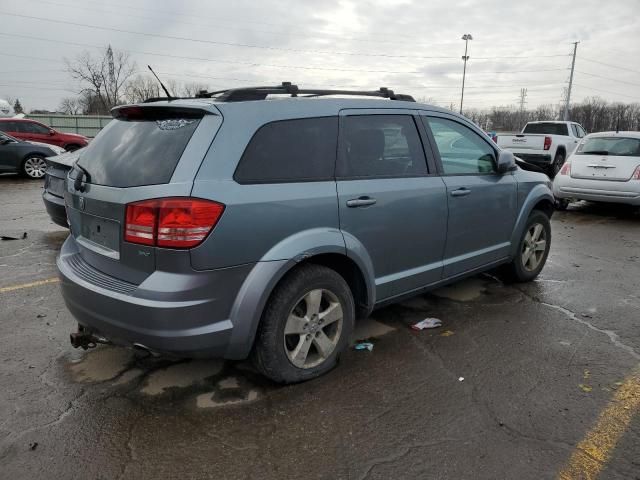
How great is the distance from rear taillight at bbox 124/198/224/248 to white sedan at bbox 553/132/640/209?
8.92 m

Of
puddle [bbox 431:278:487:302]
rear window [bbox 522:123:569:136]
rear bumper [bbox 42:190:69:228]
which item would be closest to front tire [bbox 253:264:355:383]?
puddle [bbox 431:278:487:302]

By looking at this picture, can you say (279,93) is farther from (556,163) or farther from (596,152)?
(556,163)

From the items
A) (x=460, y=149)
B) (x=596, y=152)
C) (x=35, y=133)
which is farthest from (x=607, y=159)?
(x=35, y=133)

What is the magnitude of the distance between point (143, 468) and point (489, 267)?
11.1 feet

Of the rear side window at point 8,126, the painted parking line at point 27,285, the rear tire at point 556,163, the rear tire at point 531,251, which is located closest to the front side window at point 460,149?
the rear tire at point 531,251

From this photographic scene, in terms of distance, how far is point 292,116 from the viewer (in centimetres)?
307

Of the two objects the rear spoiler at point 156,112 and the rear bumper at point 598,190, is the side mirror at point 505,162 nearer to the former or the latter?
the rear spoiler at point 156,112

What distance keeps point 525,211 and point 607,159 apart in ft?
19.1

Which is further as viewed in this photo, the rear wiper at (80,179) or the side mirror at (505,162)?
→ the side mirror at (505,162)

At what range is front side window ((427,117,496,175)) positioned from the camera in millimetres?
4043

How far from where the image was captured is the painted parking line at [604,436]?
2426 mm

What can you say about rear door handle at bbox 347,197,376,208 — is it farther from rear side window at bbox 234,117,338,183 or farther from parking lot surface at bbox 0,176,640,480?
parking lot surface at bbox 0,176,640,480

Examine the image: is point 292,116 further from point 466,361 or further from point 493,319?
point 493,319

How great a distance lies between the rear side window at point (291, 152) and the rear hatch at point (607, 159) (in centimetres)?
799
